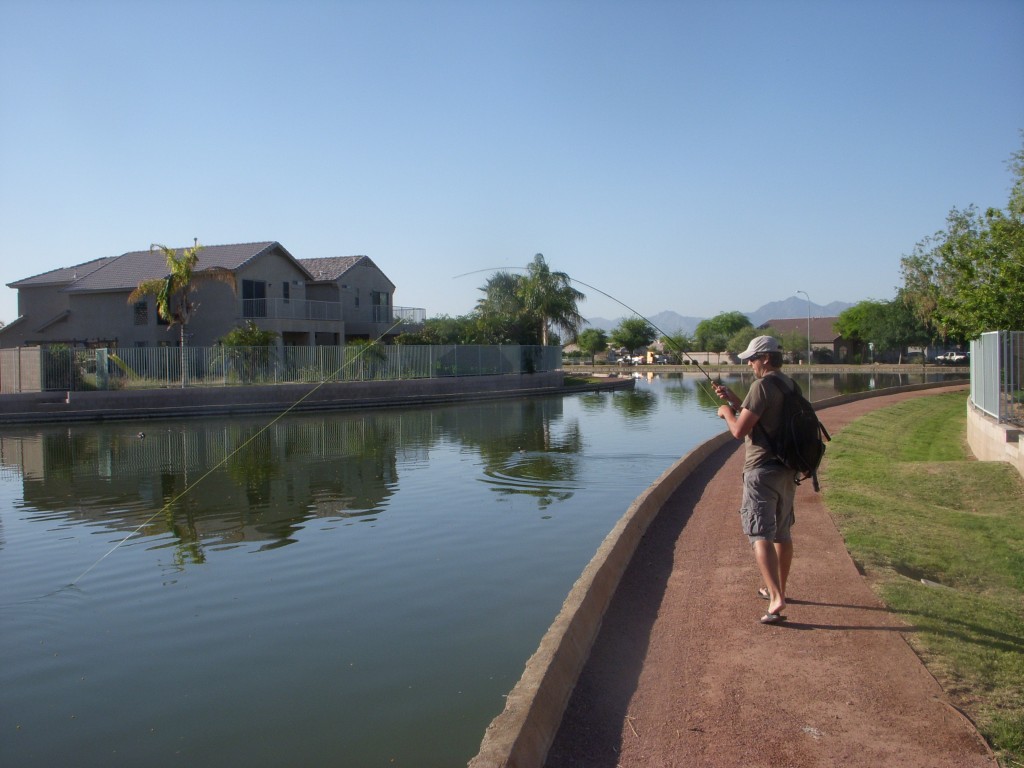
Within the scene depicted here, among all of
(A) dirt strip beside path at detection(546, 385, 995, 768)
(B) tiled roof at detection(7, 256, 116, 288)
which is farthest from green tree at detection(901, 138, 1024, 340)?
(B) tiled roof at detection(7, 256, 116, 288)

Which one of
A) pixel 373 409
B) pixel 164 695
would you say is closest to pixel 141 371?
pixel 373 409

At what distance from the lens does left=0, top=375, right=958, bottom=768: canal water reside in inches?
240

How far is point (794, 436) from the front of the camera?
6289 millimetres

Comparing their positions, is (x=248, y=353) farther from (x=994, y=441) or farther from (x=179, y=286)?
(x=994, y=441)

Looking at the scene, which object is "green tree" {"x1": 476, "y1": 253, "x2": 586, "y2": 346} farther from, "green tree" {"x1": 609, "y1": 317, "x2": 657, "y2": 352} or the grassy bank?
"green tree" {"x1": 609, "y1": 317, "x2": 657, "y2": 352}

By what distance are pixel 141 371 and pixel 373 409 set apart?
9388 millimetres

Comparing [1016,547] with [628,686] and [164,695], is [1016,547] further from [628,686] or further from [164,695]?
[164,695]

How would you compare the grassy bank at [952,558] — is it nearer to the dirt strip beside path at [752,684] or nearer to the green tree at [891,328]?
the dirt strip beside path at [752,684]

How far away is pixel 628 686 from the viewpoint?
5.55 metres

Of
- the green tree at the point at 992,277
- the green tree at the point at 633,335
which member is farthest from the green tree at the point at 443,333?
the green tree at the point at 633,335

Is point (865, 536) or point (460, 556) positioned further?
point (460, 556)

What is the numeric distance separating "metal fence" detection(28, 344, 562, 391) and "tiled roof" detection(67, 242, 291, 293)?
7.79m

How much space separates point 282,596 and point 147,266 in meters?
42.7

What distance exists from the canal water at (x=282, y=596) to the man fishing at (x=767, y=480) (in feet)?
6.69
